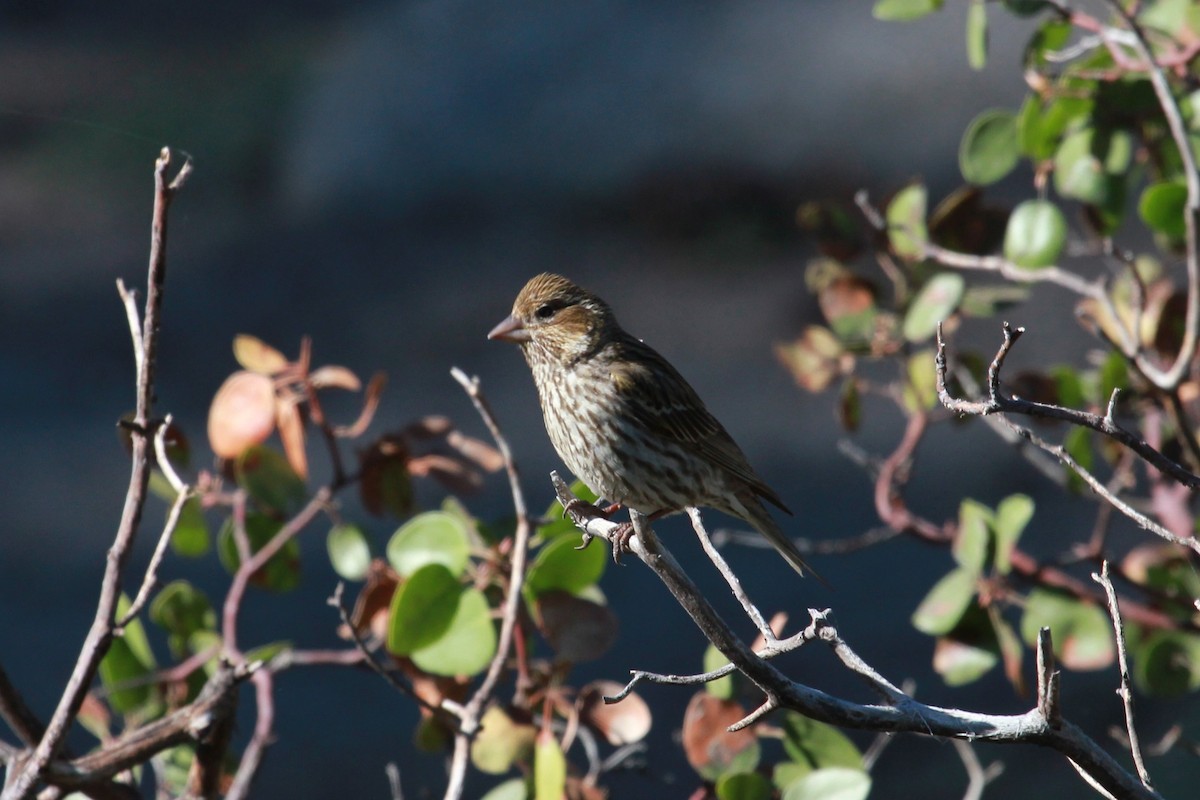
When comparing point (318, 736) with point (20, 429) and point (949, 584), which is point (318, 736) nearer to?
point (20, 429)

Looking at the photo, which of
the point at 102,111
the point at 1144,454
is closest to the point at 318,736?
the point at 102,111

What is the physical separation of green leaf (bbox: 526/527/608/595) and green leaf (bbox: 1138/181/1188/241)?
1.39 meters

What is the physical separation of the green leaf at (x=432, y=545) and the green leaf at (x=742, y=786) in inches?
26.5

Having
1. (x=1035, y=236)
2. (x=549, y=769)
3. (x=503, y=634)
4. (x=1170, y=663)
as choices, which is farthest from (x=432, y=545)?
(x=1170, y=663)

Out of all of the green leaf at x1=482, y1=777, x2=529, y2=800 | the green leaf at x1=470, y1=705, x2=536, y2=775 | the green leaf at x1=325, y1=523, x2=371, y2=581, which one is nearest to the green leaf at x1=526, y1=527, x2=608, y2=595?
the green leaf at x1=470, y1=705, x2=536, y2=775

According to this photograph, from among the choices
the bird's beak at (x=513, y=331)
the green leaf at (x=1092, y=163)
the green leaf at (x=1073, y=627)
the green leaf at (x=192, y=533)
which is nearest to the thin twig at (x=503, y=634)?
the bird's beak at (x=513, y=331)

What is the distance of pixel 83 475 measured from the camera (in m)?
5.00

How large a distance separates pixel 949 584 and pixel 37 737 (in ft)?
6.44

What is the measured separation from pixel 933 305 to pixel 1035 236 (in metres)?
0.30

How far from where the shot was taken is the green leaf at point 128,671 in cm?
279

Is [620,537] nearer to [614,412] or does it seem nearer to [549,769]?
[549,769]

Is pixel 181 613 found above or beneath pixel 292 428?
beneath

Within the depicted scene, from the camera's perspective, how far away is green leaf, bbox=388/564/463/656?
8.24ft

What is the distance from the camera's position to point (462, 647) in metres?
2.54
